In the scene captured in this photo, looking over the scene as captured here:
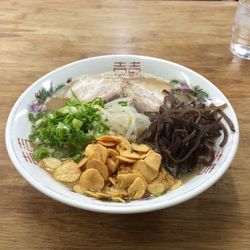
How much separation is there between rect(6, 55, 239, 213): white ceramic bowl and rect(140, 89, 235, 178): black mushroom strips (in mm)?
36

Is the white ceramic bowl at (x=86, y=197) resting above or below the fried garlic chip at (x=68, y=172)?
above

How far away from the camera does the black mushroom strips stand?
97cm

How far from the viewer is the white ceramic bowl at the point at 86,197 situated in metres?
0.80

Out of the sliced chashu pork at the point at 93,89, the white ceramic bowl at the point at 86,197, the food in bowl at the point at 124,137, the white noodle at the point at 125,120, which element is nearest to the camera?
the white ceramic bowl at the point at 86,197

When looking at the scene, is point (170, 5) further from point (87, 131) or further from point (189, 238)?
point (189, 238)

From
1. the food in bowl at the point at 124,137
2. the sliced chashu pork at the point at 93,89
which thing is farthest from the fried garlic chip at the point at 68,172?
the sliced chashu pork at the point at 93,89

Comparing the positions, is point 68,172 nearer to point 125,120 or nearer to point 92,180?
point 92,180

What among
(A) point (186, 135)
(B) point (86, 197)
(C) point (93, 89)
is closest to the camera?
(B) point (86, 197)

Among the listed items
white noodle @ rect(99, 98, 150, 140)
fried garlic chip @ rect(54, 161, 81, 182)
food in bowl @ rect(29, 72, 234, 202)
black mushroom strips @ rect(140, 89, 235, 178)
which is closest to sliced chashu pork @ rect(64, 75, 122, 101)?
food in bowl @ rect(29, 72, 234, 202)

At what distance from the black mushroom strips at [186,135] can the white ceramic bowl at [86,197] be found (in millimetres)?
36

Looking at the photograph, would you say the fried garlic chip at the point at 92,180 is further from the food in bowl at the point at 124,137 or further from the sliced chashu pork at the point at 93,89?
the sliced chashu pork at the point at 93,89

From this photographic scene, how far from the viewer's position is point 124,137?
41.4 inches

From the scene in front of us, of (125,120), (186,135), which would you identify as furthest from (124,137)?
(186,135)

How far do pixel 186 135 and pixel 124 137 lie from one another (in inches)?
6.8
